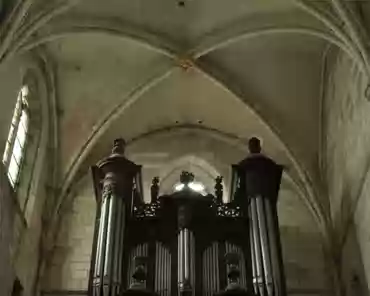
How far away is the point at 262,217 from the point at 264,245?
67 centimetres

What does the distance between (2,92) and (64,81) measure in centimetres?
287

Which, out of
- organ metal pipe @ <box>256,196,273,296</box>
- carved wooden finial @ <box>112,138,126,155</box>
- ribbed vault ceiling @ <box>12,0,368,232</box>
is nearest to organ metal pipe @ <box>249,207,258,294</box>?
organ metal pipe @ <box>256,196,273,296</box>

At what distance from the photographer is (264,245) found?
524 inches

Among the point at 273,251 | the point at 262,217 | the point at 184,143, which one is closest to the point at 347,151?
the point at 262,217

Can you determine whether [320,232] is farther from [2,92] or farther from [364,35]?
[2,92]

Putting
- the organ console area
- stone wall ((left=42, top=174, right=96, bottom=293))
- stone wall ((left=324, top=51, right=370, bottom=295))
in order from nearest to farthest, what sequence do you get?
the organ console area → stone wall ((left=324, top=51, right=370, bottom=295)) → stone wall ((left=42, top=174, right=96, bottom=293))

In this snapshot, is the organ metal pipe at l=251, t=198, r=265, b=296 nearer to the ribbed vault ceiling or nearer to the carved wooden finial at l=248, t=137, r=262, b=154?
the carved wooden finial at l=248, t=137, r=262, b=154

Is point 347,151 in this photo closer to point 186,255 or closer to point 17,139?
point 186,255

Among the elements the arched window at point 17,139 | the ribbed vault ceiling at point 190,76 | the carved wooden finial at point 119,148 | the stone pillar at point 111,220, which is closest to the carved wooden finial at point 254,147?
the ribbed vault ceiling at point 190,76

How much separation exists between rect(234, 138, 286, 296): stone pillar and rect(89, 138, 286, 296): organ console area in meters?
0.02

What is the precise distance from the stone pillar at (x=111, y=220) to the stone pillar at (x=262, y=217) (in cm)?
217

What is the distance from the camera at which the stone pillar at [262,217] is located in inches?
504

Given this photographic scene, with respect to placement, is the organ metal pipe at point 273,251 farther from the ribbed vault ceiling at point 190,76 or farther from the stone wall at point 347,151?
the ribbed vault ceiling at point 190,76

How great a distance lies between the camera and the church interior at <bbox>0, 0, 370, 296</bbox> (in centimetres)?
1348
